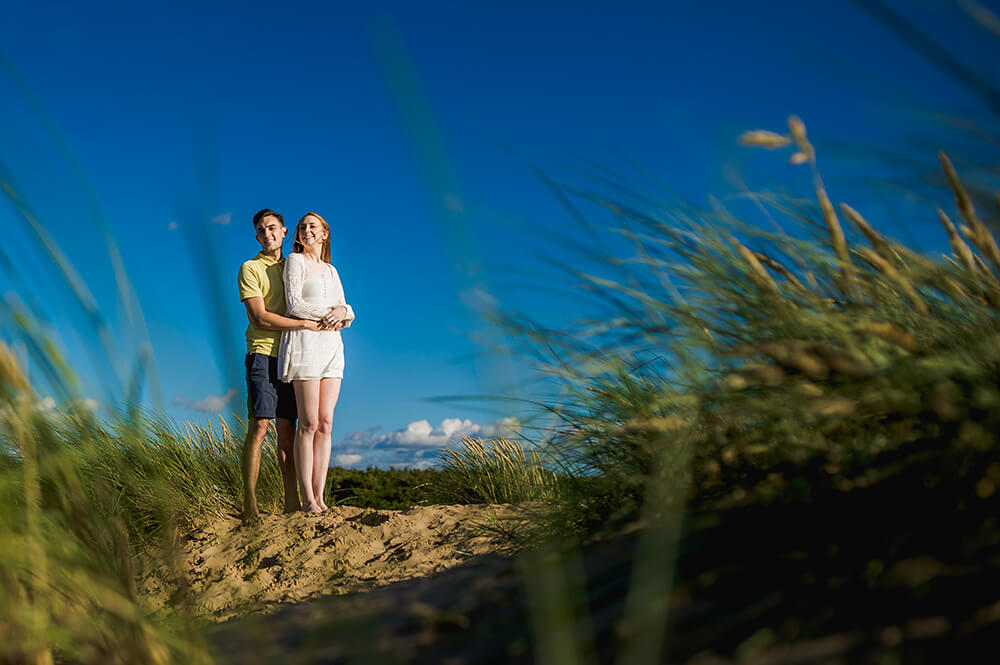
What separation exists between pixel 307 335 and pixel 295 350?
0.13 meters

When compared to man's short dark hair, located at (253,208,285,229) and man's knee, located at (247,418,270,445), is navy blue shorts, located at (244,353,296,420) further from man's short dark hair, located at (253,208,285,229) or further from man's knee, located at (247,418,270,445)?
man's short dark hair, located at (253,208,285,229)

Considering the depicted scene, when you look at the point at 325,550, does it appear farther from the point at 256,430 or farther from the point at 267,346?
the point at 267,346

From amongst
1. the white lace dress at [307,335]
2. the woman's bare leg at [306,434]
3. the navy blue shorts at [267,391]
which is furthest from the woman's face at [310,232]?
A: the woman's bare leg at [306,434]

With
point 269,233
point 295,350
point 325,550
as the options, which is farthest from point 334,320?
point 325,550

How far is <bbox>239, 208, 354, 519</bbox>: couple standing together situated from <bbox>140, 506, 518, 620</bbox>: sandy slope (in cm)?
29

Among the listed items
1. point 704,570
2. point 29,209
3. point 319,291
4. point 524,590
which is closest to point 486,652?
point 524,590

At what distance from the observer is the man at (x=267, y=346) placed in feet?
15.2

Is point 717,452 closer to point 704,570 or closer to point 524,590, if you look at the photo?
point 704,570

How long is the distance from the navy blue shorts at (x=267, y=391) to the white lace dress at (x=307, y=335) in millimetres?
142

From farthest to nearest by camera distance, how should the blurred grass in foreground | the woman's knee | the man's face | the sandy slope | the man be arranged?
the man's face, the man, the woman's knee, the sandy slope, the blurred grass in foreground

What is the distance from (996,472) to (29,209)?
1607mm

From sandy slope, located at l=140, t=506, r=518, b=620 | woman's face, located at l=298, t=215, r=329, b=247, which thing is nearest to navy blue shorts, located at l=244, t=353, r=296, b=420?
sandy slope, located at l=140, t=506, r=518, b=620

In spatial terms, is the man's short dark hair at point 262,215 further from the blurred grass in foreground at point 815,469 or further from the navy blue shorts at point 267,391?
the blurred grass in foreground at point 815,469

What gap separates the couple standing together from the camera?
4.59m
